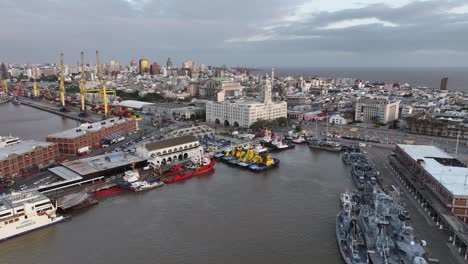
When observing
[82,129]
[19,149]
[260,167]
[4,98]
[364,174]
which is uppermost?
[82,129]

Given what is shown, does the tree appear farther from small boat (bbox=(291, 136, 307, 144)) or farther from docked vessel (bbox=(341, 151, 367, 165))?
docked vessel (bbox=(341, 151, 367, 165))

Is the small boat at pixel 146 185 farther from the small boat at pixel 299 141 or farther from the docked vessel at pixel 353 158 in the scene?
the small boat at pixel 299 141

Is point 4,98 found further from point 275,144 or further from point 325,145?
point 325,145

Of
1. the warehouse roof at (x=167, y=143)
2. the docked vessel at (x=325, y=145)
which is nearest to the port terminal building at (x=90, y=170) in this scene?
the warehouse roof at (x=167, y=143)

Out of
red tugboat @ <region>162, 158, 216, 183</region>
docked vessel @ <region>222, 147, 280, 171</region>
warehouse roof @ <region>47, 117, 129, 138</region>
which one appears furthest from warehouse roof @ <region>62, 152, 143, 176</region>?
docked vessel @ <region>222, 147, 280, 171</region>

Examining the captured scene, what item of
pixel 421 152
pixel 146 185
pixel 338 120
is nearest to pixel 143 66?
pixel 338 120

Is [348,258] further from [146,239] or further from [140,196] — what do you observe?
[140,196]
